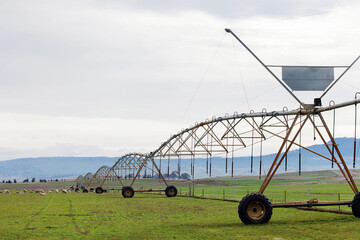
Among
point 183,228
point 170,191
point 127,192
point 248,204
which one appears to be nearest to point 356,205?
point 248,204

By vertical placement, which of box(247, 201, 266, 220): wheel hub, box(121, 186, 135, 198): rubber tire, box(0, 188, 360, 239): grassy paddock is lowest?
box(121, 186, 135, 198): rubber tire

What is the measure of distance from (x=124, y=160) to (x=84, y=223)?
59.0 meters

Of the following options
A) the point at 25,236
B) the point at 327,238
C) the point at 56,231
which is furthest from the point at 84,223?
the point at 327,238

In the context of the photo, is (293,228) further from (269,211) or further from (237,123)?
(237,123)

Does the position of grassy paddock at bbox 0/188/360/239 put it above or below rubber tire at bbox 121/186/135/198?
above

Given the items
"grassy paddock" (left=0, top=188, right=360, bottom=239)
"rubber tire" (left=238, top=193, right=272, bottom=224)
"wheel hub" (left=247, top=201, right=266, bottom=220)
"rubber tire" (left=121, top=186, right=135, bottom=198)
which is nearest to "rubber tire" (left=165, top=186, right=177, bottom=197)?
"rubber tire" (left=121, top=186, right=135, bottom=198)

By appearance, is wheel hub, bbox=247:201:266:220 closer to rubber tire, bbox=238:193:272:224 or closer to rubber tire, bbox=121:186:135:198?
rubber tire, bbox=238:193:272:224

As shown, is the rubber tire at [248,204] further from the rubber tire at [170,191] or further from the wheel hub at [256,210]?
the rubber tire at [170,191]

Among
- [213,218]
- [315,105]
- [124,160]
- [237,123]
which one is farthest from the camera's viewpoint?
[124,160]

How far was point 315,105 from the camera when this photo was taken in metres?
28.3

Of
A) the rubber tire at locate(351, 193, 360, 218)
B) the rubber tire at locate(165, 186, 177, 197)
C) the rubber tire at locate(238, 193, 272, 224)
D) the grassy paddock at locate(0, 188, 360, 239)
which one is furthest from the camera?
the rubber tire at locate(165, 186, 177, 197)

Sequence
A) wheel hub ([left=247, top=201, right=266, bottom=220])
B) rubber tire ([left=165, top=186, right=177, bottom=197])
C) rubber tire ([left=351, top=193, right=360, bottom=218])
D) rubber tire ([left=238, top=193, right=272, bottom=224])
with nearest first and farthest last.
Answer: rubber tire ([left=238, top=193, right=272, bottom=224]), wheel hub ([left=247, top=201, right=266, bottom=220]), rubber tire ([left=351, top=193, right=360, bottom=218]), rubber tire ([left=165, top=186, right=177, bottom=197])

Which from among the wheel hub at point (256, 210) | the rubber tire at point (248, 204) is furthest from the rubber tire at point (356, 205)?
the wheel hub at point (256, 210)

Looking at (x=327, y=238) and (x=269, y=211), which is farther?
(x=269, y=211)
